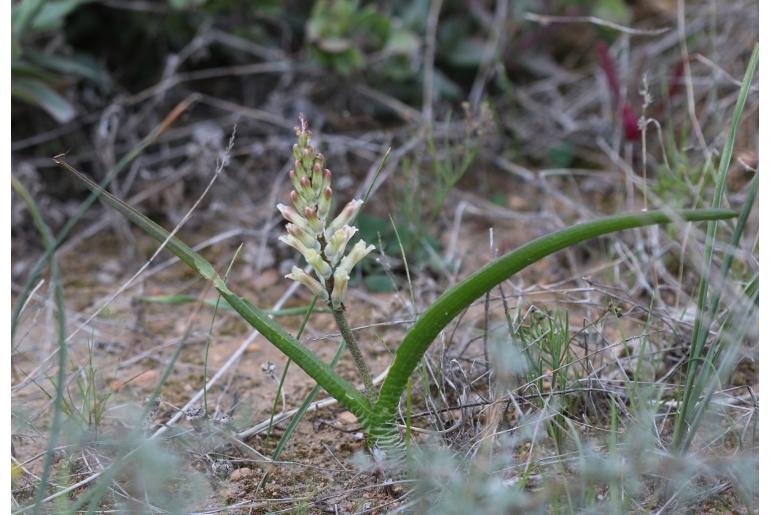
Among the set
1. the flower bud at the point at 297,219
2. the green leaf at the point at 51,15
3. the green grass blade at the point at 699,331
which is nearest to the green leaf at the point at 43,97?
the green leaf at the point at 51,15

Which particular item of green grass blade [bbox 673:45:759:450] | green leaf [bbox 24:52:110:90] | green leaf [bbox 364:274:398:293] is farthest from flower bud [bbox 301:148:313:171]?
green leaf [bbox 24:52:110:90]

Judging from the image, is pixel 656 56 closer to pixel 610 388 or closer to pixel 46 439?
pixel 610 388

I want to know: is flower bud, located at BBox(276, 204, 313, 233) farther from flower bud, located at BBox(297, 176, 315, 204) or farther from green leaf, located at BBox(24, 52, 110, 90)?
green leaf, located at BBox(24, 52, 110, 90)

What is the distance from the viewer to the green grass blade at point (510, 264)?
1125 mm

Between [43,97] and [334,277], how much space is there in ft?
4.82

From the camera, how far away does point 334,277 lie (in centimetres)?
127

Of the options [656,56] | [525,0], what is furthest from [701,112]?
[525,0]

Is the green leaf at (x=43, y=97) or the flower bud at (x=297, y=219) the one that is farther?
the green leaf at (x=43, y=97)

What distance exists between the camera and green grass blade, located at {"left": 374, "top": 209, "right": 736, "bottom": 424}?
112cm

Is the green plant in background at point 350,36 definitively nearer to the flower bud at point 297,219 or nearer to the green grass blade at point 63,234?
the green grass blade at point 63,234

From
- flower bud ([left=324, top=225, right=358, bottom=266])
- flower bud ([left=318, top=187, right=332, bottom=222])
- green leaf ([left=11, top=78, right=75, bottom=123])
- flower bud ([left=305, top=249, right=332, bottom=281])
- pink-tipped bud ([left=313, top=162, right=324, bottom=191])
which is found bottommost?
flower bud ([left=305, top=249, right=332, bottom=281])

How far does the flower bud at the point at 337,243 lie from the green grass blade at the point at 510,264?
167 mm

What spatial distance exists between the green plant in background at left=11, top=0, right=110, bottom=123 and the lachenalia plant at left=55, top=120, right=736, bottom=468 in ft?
3.86

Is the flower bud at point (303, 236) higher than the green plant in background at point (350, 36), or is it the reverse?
the green plant in background at point (350, 36)
